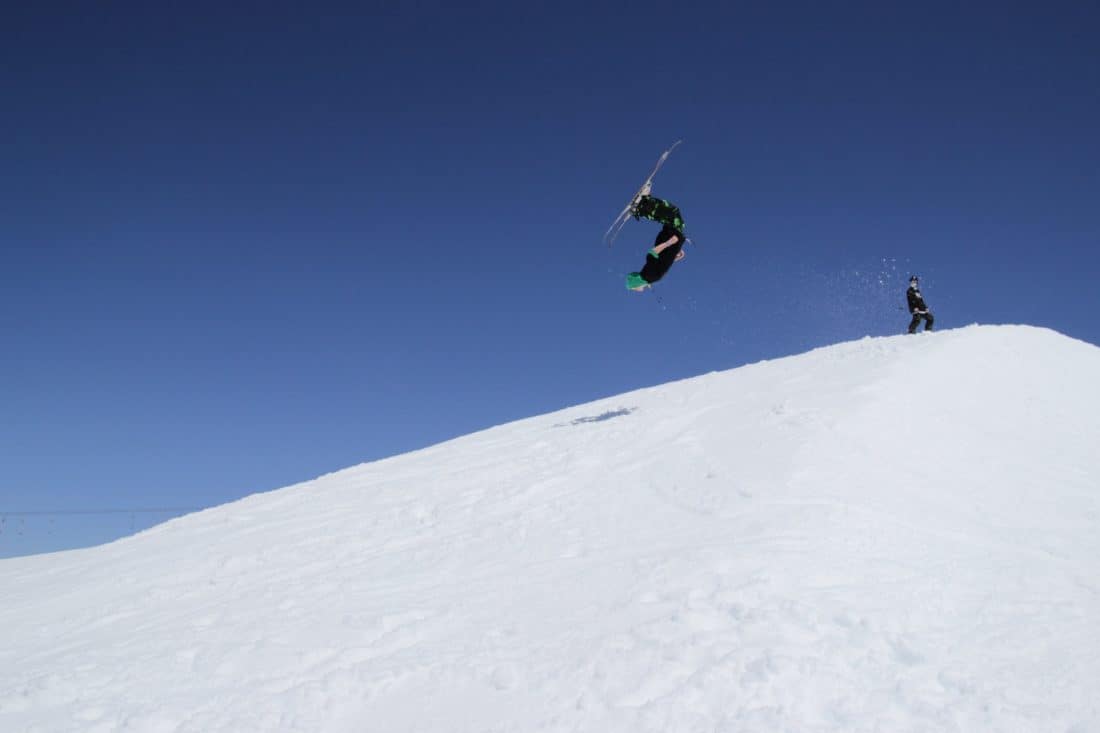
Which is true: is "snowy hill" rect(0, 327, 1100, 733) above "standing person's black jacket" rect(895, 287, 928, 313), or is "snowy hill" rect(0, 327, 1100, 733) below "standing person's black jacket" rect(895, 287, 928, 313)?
below

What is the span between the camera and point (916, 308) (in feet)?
60.3

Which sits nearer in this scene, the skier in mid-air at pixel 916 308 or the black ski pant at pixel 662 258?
the black ski pant at pixel 662 258

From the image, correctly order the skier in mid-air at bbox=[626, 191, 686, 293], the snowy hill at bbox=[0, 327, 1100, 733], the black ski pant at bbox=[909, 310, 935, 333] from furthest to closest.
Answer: the black ski pant at bbox=[909, 310, 935, 333], the skier in mid-air at bbox=[626, 191, 686, 293], the snowy hill at bbox=[0, 327, 1100, 733]

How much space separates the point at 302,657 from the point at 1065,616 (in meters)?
5.54

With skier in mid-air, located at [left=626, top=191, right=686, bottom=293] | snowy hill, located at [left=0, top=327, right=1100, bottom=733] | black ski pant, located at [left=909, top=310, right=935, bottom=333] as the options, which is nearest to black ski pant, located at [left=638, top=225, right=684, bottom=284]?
skier in mid-air, located at [left=626, top=191, right=686, bottom=293]

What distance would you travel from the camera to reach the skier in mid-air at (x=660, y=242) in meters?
13.0

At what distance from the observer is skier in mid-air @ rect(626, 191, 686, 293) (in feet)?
42.6

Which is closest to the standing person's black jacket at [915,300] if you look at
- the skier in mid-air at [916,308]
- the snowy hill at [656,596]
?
the skier in mid-air at [916,308]

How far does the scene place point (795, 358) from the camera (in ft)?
54.9

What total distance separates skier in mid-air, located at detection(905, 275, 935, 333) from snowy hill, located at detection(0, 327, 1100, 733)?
783 cm

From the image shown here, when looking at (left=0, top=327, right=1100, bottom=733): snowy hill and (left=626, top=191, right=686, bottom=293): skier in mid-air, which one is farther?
(left=626, top=191, right=686, bottom=293): skier in mid-air

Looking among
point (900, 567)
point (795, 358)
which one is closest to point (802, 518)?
point (900, 567)

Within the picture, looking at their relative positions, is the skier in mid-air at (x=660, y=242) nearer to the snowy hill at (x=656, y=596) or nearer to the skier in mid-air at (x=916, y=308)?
the snowy hill at (x=656, y=596)

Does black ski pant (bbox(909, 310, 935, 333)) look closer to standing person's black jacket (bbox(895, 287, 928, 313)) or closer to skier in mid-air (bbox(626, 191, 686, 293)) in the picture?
standing person's black jacket (bbox(895, 287, 928, 313))
